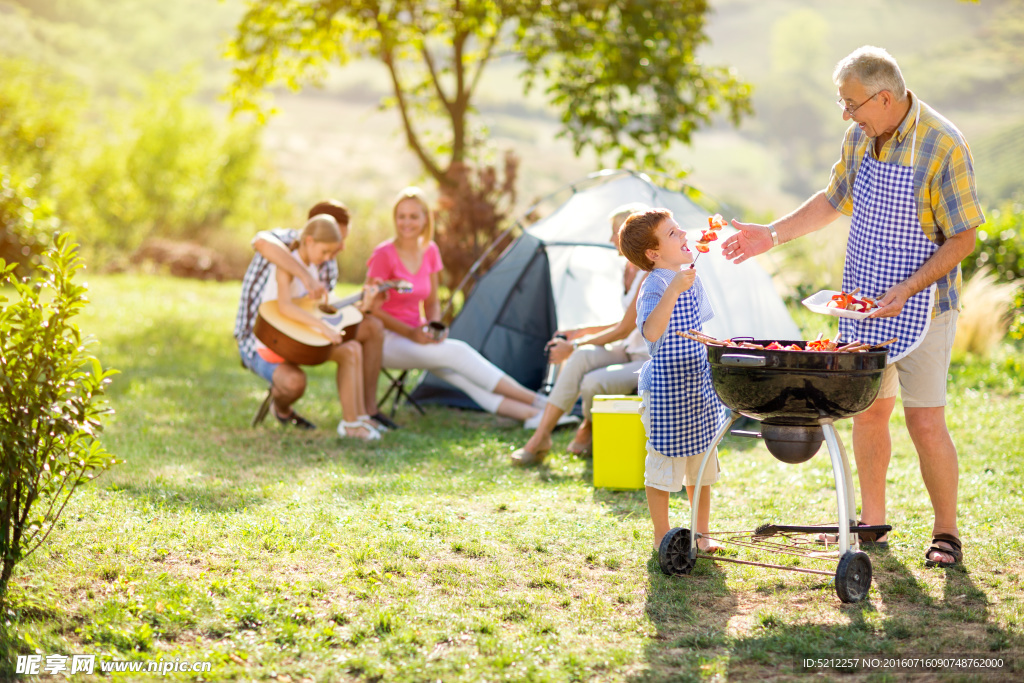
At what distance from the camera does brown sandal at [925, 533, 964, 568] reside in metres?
3.25

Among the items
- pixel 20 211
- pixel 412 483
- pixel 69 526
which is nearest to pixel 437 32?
pixel 20 211

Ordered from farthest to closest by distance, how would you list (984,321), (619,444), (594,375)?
(984,321)
(594,375)
(619,444)

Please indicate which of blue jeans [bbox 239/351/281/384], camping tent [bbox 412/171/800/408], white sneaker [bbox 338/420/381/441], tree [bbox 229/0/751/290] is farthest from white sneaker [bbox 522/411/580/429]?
tree [bbox 229/0/751/290]

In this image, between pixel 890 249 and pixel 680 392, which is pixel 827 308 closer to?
pixel 890 249

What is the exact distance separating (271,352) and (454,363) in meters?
1.19

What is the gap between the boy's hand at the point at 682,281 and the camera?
3049mm

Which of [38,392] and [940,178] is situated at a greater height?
[940,178]

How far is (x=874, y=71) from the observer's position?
305 centimetres

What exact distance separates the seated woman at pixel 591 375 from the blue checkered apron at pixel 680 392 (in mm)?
1498

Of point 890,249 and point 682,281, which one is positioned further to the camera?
point 890,249

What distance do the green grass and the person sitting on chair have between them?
0.47 m

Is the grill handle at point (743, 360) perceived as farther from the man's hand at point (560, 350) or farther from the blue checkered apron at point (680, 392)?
the man's hand at point (560, 350)

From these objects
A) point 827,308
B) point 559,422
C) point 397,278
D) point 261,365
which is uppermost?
point 397,278

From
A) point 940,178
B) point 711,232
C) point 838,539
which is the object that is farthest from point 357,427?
point 940,178
